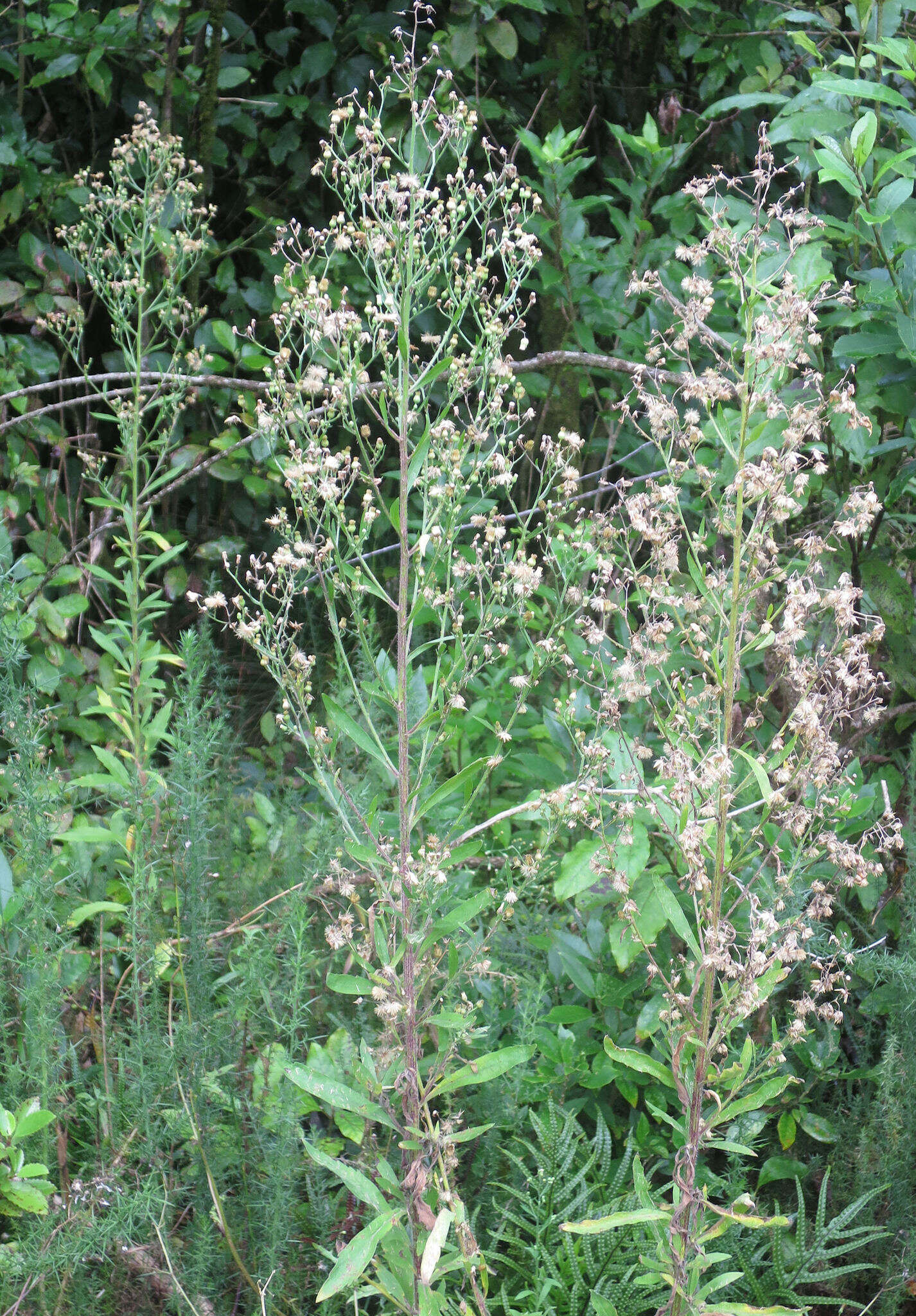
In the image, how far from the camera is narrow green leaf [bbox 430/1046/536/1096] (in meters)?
1.59

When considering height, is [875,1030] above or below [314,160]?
below

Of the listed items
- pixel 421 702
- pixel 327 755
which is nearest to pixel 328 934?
pixel 327 755

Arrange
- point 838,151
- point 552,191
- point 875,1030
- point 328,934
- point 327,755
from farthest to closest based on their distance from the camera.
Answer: point 552,191 → point 875,1030 → point 838,151 → point 327,755 → point 328,934

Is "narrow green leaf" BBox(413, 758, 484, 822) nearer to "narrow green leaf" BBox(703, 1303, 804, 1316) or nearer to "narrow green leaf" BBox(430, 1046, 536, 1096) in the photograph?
"narrow green leaf" BBox(430, 1046, 536, 1096)

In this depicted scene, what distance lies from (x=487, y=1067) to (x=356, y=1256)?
0.95ft

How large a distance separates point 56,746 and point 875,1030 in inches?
86.2

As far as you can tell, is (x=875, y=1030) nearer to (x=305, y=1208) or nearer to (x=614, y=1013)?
(x=614, y=1013)

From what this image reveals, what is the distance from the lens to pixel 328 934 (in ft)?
5.26

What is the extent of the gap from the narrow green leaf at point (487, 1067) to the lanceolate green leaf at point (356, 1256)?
7.0 inches

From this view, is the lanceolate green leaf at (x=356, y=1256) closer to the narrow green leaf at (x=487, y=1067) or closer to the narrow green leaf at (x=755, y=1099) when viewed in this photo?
the narrow green leaf at (x=487, y=1067)

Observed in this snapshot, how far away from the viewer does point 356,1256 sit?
4.87 ft

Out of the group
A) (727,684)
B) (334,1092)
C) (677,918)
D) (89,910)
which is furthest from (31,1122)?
(727,684)

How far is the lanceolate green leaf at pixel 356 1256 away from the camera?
4.78ft

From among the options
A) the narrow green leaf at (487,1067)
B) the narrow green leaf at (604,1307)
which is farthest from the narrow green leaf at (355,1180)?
the narrow green leaf at (604,1307)
